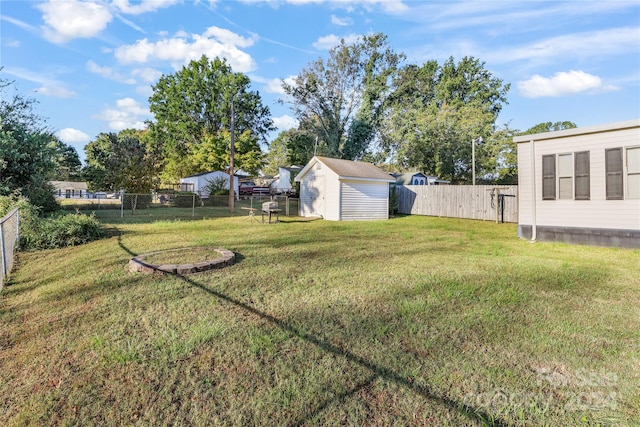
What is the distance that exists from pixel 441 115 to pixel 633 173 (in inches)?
790

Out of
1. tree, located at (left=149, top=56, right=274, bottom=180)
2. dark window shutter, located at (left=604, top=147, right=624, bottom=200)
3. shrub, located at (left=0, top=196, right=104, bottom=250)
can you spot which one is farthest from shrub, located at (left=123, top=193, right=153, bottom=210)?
dark window shutter, located at (left=604, top=147, right=624, bottom=200)

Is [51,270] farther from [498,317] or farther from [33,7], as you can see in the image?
[33,7]

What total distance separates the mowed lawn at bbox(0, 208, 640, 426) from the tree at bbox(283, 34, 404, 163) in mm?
26879

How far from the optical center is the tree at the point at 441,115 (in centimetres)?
2556

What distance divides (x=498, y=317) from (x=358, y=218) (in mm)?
11088

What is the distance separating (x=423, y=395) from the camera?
1994 mm

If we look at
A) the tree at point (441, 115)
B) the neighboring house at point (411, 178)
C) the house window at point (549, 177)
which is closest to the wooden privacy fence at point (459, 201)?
the house window at point (549, 177)

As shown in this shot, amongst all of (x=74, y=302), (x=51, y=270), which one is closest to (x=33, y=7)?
(x=51, y=270)

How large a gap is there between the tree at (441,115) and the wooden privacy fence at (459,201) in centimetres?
1094

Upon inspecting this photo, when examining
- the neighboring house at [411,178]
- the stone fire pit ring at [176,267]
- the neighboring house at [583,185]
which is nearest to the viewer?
the stone fire pit ring at [176,267]

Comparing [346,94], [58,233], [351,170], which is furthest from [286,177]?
[58,233]

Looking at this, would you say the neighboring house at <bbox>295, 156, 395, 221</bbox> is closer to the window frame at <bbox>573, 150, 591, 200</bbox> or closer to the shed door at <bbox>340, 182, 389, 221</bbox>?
the shed door at <bbox>340, 182, 389, 221</bbox>

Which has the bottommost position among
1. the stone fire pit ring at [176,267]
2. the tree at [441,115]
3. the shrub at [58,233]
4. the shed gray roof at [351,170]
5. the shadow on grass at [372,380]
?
the shadow on grass at [372,380]

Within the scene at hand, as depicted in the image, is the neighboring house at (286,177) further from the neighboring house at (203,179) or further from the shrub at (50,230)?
the shrub at (50,230)
